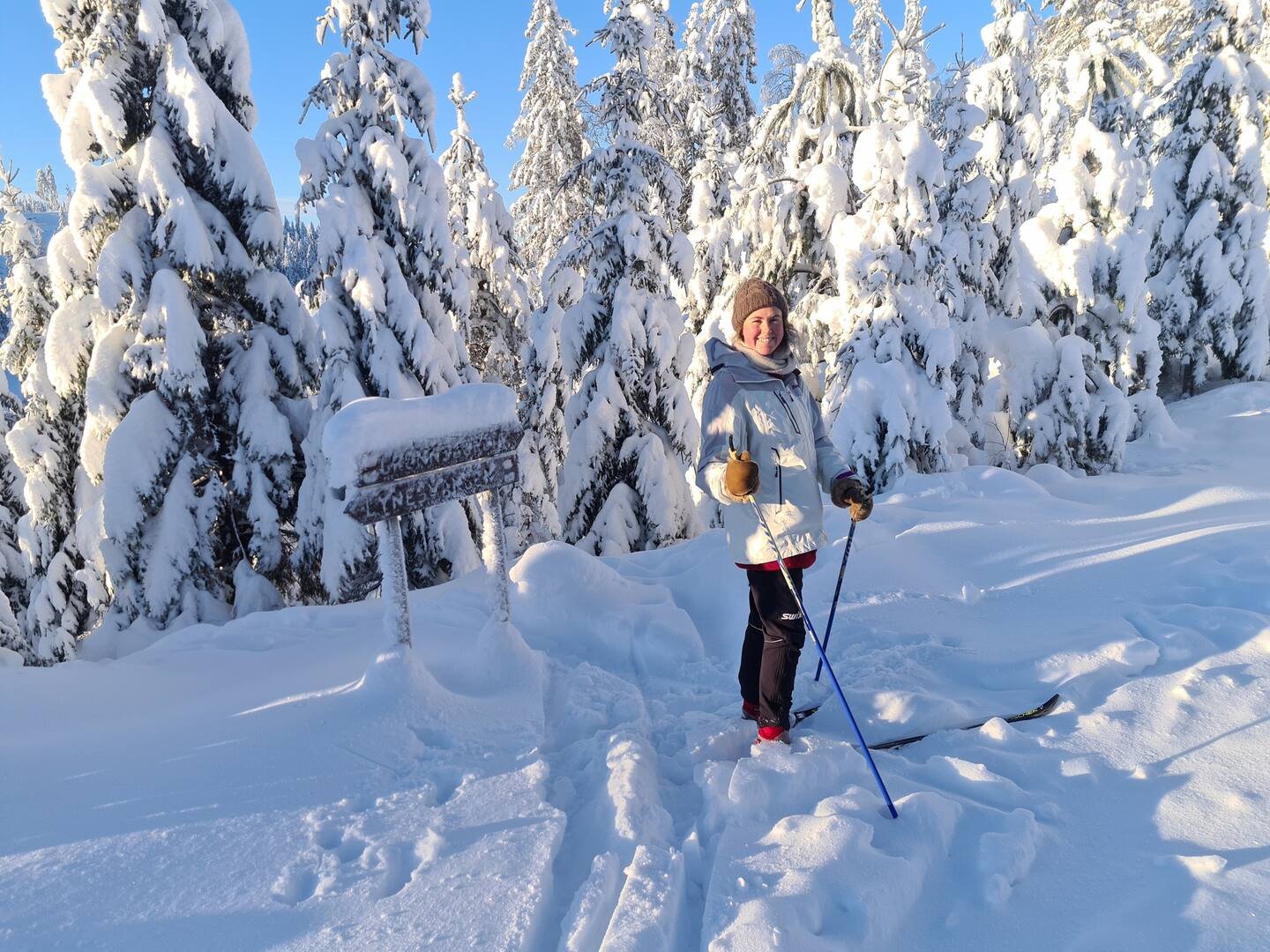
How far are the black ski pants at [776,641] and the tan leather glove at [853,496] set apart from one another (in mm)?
428

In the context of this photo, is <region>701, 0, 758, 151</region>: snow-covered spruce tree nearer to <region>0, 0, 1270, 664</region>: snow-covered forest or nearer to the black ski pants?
<region>0, 0, 1270, 664</region>: snow-covered forest

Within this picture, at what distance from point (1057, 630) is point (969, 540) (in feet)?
5.44

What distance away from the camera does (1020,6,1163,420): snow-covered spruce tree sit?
11.8 metres

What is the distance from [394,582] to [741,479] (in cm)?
197

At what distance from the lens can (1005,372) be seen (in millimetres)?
12219

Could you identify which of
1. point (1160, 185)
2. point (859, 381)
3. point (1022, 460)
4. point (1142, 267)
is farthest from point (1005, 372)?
point (1160, 185)

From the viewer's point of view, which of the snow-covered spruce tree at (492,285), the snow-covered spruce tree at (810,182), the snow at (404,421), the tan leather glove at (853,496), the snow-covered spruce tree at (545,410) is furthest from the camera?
the snow-covered spruce tree at (492,285)

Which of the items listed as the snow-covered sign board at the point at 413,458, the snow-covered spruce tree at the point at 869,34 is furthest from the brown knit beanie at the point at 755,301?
the snow-covered spruce tree at the point at 869,34

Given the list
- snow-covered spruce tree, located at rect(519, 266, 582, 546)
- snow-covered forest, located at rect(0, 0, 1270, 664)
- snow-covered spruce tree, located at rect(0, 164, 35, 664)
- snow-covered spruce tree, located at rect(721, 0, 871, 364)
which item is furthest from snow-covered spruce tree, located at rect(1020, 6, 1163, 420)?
snow-covered spruce tree, located at rect(0, 164, 35, 664)

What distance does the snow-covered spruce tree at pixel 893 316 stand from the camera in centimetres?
854

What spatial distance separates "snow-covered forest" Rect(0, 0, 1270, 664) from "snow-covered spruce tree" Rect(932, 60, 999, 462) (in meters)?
0.08

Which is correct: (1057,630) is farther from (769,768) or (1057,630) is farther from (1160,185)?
(1160,185)

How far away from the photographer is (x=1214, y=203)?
15.5 m

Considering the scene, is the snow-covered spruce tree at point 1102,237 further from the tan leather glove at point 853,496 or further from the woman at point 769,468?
the woman at point 769,468
